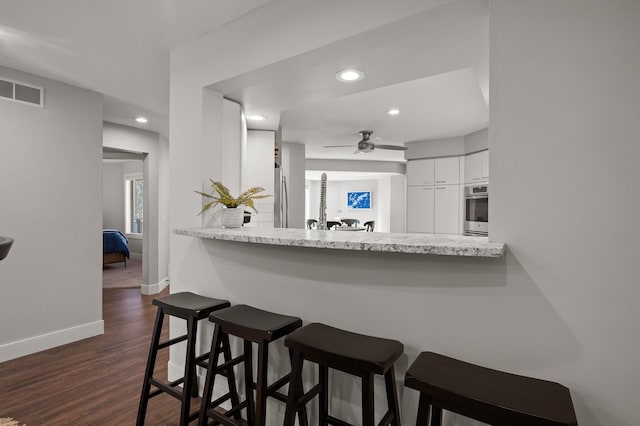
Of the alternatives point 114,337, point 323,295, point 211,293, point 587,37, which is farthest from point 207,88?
point 114,337

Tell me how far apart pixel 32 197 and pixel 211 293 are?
6.88 feet

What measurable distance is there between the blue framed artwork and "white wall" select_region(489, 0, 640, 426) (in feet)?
33.3

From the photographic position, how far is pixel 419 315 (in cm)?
147

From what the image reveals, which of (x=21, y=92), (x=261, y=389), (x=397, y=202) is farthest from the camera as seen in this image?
(x=397, y=202)

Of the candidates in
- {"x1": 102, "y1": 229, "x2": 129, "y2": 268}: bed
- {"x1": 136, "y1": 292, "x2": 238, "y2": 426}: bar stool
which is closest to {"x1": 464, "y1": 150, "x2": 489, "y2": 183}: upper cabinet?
{"x1": 136, "y1": 292, "x2": 238, "y2": 426}: bar stool

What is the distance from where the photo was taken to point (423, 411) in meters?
1.08

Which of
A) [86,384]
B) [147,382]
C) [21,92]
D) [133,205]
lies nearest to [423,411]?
[147,382]

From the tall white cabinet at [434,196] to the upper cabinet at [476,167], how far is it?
153mm

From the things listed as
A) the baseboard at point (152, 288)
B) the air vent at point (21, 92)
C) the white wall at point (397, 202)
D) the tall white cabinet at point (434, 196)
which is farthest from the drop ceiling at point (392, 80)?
the white wall at point (397, 202)

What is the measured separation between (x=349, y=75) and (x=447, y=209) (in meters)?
3.88

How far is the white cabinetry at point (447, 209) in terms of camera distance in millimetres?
5383

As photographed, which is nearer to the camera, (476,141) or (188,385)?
(188,385)

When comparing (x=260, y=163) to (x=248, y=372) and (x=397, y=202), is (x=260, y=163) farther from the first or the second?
(x=397, y=202)

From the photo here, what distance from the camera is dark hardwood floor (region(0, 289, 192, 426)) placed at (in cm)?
206
